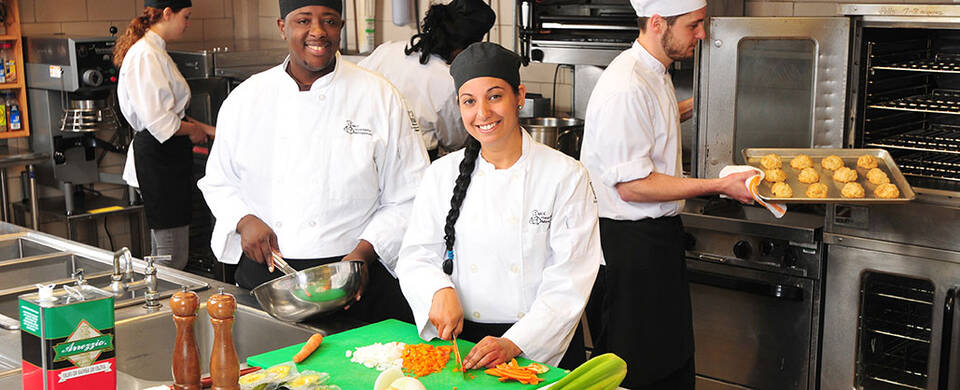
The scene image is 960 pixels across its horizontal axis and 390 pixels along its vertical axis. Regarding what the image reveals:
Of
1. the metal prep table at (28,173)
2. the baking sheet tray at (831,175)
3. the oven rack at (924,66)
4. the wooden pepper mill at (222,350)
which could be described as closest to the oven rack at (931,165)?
the baking sheet tray at (831,175)

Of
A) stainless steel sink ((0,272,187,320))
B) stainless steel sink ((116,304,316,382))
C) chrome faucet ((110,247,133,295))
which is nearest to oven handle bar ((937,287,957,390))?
stainless steel sink ((116,304,316,382))

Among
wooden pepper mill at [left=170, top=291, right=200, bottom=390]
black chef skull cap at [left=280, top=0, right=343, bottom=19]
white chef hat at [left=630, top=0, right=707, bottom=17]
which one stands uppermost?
white chef hat at [left=630, top=0, right=707, bottom=17]

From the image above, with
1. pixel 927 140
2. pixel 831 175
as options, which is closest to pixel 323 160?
pixel 831 175

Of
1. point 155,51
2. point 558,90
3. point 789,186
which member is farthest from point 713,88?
point 155,51

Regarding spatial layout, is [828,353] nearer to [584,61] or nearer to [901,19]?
[901,19]

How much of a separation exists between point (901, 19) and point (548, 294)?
1.64m

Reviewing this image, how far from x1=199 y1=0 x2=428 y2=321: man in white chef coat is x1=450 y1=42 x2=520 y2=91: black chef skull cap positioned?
0.39m

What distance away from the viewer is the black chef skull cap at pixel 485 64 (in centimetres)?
204

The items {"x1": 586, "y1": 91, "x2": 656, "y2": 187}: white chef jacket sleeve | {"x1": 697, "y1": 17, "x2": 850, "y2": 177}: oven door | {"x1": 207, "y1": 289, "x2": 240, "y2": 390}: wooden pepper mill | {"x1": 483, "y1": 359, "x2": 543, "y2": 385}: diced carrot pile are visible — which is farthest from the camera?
{"x1": 697, "y1": 17, "x2": 850, "y2": 177}: oven door

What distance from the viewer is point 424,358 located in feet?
5.98

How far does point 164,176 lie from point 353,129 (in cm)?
267

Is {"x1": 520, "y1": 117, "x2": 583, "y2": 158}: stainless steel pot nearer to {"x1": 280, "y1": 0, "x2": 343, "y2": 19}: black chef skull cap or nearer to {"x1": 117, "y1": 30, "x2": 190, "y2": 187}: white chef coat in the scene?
{"x1": 280, "y1": 0, "x2": 343, "y2": 19}: black chef skull cap

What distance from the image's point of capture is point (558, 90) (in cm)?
473

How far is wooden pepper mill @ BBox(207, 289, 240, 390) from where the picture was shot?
1409mm
